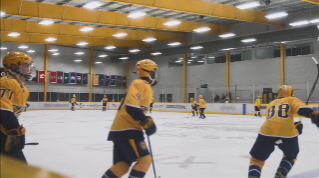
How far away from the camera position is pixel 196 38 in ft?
97.4

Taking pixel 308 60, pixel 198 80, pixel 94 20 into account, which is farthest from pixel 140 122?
pixel 198 80

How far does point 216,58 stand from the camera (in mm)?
28672

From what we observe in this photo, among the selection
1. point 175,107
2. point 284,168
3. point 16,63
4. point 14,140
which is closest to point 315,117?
point 284,168

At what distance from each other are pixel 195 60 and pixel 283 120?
27.0 metres

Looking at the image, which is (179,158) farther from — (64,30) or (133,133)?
(64,30)

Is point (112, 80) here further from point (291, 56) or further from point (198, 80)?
point (291, 56)

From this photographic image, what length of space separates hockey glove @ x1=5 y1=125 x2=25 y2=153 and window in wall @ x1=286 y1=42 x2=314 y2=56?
76.6 ft

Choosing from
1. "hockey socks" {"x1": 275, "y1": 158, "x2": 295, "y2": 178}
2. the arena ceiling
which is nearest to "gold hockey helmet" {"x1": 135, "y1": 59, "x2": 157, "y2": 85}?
"hockey socks" {"x1": 275, "y1": 158, "x2": 295, "y2": 178}

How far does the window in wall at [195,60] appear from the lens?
29.8 m

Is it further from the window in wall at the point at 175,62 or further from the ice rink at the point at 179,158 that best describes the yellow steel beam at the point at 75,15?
the ice rink at the point at 179,158

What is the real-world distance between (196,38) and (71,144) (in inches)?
952

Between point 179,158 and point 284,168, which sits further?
point 179,158

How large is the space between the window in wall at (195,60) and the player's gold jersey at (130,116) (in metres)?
27.2

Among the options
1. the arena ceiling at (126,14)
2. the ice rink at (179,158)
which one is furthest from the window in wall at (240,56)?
the ice rink at (179,158)
